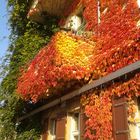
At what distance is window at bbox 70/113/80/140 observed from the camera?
9.70 meters

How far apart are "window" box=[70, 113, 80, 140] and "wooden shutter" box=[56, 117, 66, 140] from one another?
1.10 feet

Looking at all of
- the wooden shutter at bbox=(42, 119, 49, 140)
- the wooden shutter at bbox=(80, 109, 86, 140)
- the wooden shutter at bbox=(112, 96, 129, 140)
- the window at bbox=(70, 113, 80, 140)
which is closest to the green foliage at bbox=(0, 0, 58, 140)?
the wooden shutter at bbox=(42, 119, 49, 140)

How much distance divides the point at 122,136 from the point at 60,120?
3.40m

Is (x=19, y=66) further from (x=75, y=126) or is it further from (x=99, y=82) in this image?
(x=99, y=82)

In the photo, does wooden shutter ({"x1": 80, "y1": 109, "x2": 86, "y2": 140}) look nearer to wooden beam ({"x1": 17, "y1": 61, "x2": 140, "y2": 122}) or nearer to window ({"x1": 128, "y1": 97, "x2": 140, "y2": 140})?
wooden beam ({"x1": 17, "y1": 61, "x2": 140, "y2": 122})

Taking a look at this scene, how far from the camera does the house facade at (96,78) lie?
757cm

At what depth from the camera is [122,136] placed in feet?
24.2

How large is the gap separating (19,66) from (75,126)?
15.0 feet

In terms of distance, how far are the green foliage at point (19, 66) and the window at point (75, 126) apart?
2.48 meters

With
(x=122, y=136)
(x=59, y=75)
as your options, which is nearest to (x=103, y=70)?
(x=59, y=75)

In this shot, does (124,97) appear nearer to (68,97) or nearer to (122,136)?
(122,136)

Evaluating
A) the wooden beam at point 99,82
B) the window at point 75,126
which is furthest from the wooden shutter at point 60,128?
the wooden beam at point 99,82

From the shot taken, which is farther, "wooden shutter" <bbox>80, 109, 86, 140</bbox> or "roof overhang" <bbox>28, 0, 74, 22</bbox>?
"roof overhang" <bbox>28, 0, 74, 22</bbox>

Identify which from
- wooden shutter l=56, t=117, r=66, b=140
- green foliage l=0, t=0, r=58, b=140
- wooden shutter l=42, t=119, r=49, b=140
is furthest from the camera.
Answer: green foliage l=0, t=0, r=58, b=140
